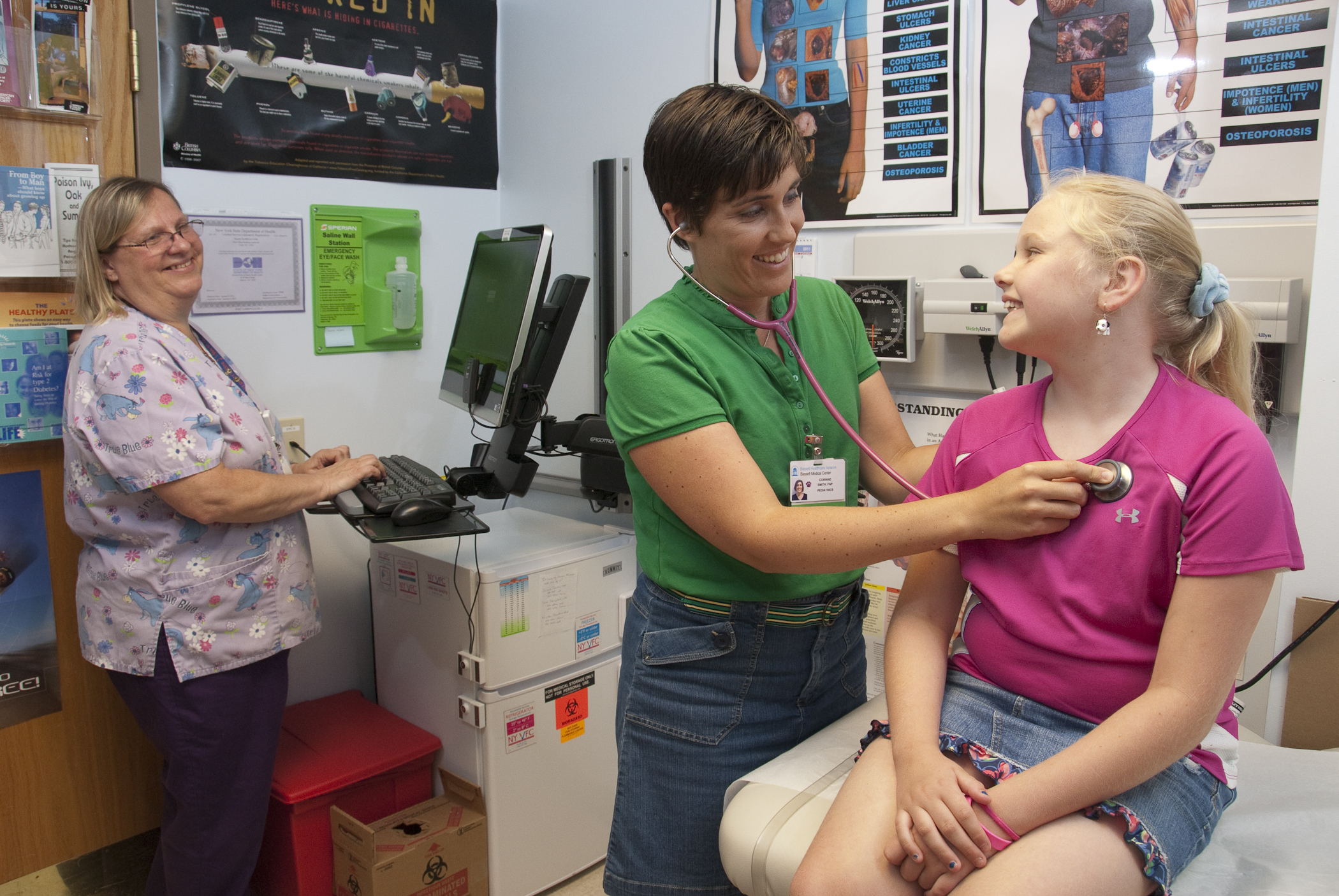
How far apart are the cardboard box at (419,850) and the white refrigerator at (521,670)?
4 cm

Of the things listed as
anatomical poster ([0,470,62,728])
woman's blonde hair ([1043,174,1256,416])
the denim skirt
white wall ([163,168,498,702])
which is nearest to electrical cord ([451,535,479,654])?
white wall ([163,168,498,702])

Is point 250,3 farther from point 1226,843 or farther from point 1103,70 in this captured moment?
point 1226,843

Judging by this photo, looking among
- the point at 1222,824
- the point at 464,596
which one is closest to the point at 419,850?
the point at 464,596

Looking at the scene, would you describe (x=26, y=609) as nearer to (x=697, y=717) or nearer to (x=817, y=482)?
(x=697, y=717)

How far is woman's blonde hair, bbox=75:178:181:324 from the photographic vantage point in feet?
6.06

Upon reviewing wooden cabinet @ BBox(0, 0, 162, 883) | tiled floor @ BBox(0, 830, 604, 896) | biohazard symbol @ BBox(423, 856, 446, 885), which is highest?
wooden cabinet @ BBox(0, 0, 162, 883)

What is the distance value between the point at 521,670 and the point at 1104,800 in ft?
4.88

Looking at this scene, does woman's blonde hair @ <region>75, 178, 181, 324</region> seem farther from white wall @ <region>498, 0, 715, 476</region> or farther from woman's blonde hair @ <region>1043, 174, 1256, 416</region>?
woman's blonde hair @ <region>1043, 174, 1256, 416</region>

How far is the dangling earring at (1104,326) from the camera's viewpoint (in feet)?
3.63

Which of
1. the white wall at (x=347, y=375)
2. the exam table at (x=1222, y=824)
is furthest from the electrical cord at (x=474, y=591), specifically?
the exam table at (x=1222, y=824)

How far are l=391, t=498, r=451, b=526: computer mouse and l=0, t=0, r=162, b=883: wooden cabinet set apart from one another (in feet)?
3.01

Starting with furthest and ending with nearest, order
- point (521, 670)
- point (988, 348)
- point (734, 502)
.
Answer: point (521, 670) → point (988, 348) → point (734, 502)

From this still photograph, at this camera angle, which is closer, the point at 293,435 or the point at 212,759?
the point at 212,759

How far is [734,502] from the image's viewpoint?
43.6 inches
